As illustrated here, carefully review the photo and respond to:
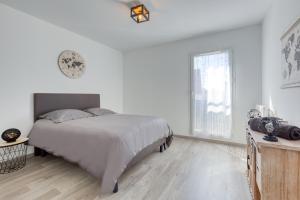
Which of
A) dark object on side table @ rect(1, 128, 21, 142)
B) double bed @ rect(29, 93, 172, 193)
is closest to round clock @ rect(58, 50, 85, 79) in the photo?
double bed @ rect(29, 93, 172, 193)

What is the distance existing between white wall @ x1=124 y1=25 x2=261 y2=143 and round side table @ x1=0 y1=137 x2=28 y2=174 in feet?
9.11

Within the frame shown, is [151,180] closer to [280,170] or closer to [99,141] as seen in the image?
[99,141]

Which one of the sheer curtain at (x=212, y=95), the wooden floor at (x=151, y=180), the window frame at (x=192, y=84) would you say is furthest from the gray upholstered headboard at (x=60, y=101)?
the sheer curtain at (x=212, y=95)

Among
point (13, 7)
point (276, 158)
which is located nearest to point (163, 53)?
point (13, 7)

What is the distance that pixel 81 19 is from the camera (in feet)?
9.20

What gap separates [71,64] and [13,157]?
6.56ft

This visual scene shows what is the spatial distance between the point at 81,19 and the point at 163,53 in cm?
213

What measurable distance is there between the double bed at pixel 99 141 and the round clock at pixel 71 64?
2.02ft

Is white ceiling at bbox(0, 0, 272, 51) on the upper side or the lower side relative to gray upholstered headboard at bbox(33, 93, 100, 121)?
upper

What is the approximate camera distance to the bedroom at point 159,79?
6.10 ft

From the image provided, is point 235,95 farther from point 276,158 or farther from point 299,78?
point 276,158

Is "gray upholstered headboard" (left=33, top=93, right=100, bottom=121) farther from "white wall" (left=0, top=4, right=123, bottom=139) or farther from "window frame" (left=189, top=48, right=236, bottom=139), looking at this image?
"window frame" (left=189, top=48, right=236, bottom=139)

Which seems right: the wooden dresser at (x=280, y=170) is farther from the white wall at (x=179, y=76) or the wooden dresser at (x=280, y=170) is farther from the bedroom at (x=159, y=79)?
the white wall at (x=179, y=76)

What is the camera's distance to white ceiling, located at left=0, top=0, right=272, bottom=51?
7.61ft
